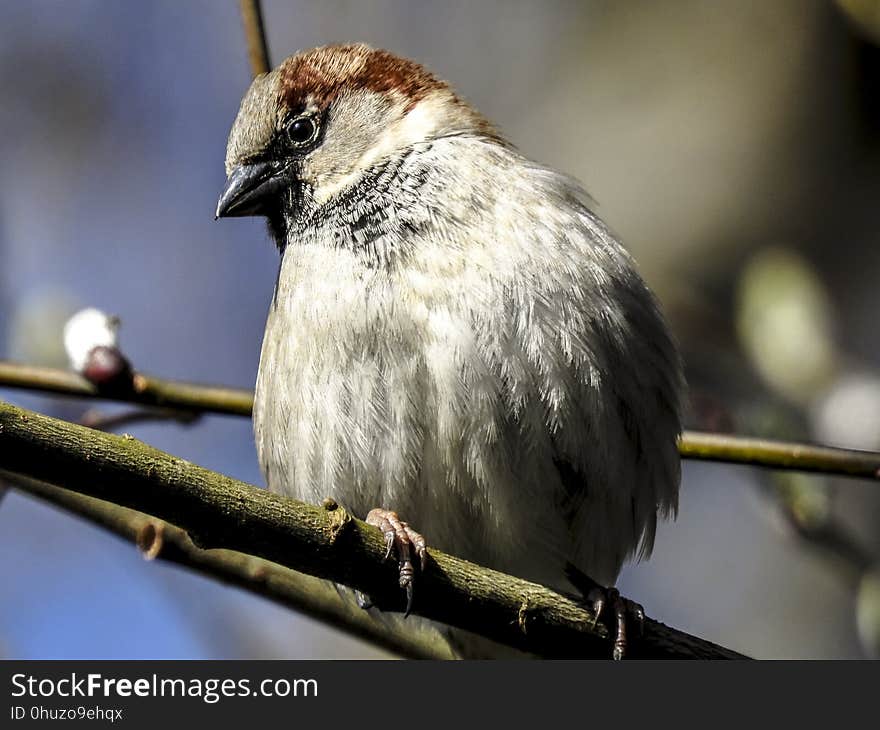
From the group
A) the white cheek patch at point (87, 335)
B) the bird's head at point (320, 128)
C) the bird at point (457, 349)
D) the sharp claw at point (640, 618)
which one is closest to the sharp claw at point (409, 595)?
the bird at point (457, 349)

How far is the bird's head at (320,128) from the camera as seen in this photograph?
4.27m

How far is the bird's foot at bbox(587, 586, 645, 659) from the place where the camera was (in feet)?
11.2

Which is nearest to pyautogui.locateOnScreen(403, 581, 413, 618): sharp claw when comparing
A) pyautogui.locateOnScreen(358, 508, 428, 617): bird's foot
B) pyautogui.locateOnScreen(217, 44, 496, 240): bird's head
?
pyautogui.locateOnScreen(358, 508, 428, 617): bird's foot

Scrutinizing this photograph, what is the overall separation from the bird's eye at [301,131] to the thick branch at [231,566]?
1.52 meters

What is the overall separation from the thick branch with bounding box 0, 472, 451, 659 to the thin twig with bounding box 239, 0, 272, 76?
1551 millimetres

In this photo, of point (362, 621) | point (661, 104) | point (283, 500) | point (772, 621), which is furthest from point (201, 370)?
point (283, 500)

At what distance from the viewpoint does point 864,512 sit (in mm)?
7086

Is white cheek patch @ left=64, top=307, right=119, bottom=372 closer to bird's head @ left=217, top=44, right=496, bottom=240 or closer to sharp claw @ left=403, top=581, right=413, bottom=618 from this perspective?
bird's head @ left=217, top=44, right=496, bottom=240

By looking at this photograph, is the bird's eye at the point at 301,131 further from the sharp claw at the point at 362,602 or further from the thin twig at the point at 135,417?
the sharp claw at the point at 362,602

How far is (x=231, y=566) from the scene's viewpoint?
11.8ft

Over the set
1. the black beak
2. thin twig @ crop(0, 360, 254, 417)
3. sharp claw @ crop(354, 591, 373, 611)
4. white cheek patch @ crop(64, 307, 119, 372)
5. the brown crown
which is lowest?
sharp claw @ crop(354, 591, 373, 611)

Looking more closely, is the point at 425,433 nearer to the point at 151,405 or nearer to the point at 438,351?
the point at 438,351

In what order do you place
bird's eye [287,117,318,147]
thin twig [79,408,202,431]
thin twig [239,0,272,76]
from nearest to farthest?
thin twig [79,408,202,431]
thin twig [239,0,272,76]
bird's eye [287,117,318,147]

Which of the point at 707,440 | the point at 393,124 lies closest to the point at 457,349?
the point at 707,440
